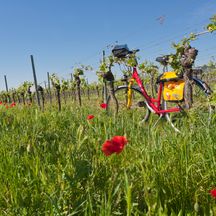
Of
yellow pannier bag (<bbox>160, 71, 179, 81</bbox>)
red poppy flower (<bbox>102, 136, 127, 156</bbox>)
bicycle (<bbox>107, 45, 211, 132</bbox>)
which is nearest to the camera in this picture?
red poppy flower (<bbox>102, 136, 127, 156</bbox>)

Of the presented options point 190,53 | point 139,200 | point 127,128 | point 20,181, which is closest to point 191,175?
point 139,200

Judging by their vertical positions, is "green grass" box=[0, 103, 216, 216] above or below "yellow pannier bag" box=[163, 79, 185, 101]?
below

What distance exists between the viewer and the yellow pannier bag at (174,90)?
12.4 ft

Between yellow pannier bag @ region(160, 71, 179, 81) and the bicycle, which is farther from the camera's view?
yellow pannier bag @ region(160, 71, 179, 81)

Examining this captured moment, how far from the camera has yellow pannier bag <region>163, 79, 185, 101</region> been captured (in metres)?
3.79

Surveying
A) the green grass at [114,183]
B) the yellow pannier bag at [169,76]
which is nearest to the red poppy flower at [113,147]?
the green grass at [114,183]

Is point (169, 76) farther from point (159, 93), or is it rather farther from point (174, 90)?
point (159, 93)

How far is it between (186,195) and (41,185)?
0.64 meters

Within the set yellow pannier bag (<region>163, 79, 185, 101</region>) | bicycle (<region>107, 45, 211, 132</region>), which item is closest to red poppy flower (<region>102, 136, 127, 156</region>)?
bicycle (<region>107, 45, 211, 132</region>)

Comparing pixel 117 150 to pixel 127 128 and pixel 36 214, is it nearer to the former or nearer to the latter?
pixel 36 214

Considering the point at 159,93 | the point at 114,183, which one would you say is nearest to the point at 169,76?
the point at 159,93

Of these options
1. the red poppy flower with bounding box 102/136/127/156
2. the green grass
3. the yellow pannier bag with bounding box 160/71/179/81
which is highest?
the yellow pannier bag with bounding box 160/71/179/81

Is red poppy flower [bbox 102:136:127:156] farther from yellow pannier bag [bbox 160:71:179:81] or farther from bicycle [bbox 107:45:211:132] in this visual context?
yellow pannier bag [bbox 160:71:179:81]

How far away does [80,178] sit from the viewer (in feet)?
4.10
